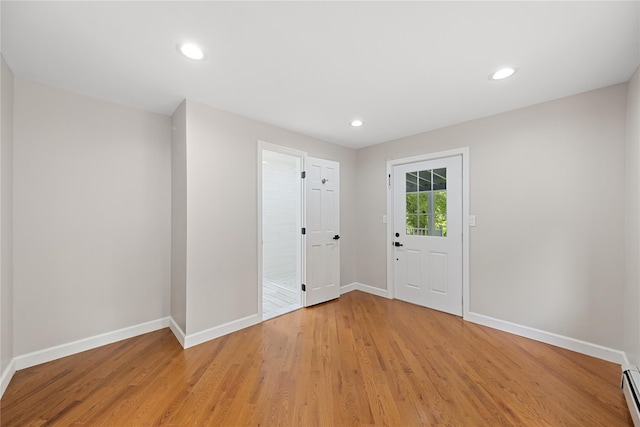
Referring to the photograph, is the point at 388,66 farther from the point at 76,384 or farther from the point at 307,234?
the point at 76,384

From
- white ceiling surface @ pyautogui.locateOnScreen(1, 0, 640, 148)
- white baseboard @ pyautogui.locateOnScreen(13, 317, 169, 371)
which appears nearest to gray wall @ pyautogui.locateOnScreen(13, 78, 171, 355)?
white baseboard @ pyautogui.locateOnScreen(13, 317, 169, 371)

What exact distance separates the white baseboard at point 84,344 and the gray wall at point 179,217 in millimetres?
246

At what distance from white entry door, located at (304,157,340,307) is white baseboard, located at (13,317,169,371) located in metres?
1.84

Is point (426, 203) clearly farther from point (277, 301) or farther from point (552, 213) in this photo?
point (277, 301)

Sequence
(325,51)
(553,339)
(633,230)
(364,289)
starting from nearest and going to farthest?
(325,51) → (633,230) → (553,339) → (364,289)

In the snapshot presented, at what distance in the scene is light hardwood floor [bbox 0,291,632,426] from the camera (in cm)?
161

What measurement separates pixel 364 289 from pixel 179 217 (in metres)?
3.03

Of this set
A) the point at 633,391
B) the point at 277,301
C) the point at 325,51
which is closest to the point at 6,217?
the point at 325,51

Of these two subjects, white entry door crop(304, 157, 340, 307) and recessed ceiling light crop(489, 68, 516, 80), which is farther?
white entry door crop(304, 157, 340, 307)

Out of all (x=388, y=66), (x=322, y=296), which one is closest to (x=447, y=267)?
(x=322, y=296)

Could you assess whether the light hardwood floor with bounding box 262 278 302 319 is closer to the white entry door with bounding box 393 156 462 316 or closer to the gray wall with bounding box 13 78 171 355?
the gray wall with bounding box 13 78 171 355

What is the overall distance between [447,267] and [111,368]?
12.0 ft

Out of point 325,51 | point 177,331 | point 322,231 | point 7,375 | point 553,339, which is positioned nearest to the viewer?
point 325,51

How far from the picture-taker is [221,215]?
272 cm
